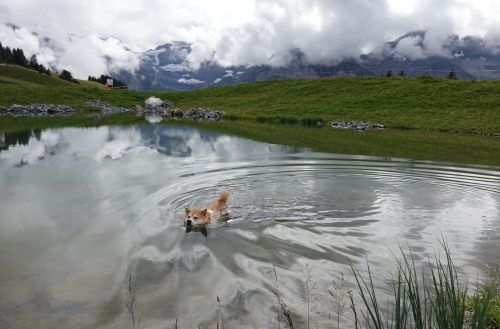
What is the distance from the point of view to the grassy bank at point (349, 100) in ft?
124

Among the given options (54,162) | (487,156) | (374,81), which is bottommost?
(54,162)

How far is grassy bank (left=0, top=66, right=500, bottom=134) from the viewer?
37.8 metres

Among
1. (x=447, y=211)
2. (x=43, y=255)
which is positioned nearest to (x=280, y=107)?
(x=447, y=211)

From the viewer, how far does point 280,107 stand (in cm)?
5581

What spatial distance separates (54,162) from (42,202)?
6.21 metres

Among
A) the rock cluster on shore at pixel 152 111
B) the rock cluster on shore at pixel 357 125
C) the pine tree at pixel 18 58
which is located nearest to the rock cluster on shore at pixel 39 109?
the rock cluster on shore at pixel 152 111

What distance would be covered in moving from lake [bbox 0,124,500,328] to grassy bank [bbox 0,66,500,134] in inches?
1008

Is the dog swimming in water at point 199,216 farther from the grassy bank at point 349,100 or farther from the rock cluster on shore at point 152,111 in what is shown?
the grassy bank at point 349,100

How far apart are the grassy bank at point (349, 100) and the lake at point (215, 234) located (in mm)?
25593

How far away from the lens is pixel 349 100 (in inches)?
2057

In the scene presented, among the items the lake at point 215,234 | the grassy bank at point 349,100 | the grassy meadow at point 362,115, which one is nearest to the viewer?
the lake at point 215,234

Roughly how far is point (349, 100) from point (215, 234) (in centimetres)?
4901

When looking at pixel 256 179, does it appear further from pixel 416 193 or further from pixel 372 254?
pixel 372 254

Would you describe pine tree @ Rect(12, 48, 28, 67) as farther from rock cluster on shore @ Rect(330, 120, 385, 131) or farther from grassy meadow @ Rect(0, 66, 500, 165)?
rock cluster on shore @ Rect(330, 120, 385, 131)
